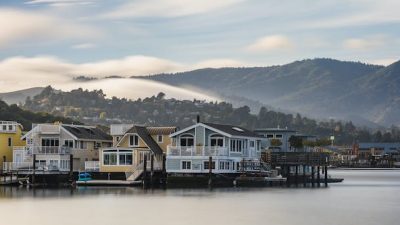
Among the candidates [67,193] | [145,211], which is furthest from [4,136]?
[145,211]

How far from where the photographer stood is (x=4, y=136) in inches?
3981

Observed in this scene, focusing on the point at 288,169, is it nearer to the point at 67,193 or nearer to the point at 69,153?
the point at 69,153

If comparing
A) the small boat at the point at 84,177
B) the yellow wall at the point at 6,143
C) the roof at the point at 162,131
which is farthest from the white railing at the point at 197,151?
the yellow wall at the point at 6,143

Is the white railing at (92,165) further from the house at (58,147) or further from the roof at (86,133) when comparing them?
the roof at (86,133)

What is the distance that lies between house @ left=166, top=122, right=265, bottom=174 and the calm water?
7.12 m

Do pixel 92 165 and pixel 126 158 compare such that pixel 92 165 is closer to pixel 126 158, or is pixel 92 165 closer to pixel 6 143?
pixel 126 158

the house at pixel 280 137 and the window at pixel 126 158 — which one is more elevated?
the house at pixel 280 137

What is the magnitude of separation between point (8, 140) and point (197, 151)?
26.1 m

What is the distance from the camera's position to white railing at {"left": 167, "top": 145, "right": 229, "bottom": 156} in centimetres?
8919

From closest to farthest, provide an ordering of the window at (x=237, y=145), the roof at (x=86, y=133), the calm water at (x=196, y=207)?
the calm water at (x=196, y=207), the window at (x=237, y=145), the roof at (x=86, y=133)

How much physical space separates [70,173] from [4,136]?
1300 centimetres

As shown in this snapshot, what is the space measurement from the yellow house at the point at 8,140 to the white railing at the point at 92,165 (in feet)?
40.3

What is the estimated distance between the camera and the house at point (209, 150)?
293 feet

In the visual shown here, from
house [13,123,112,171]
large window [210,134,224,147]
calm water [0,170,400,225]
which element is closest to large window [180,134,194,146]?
large window [210,134,224,147]
